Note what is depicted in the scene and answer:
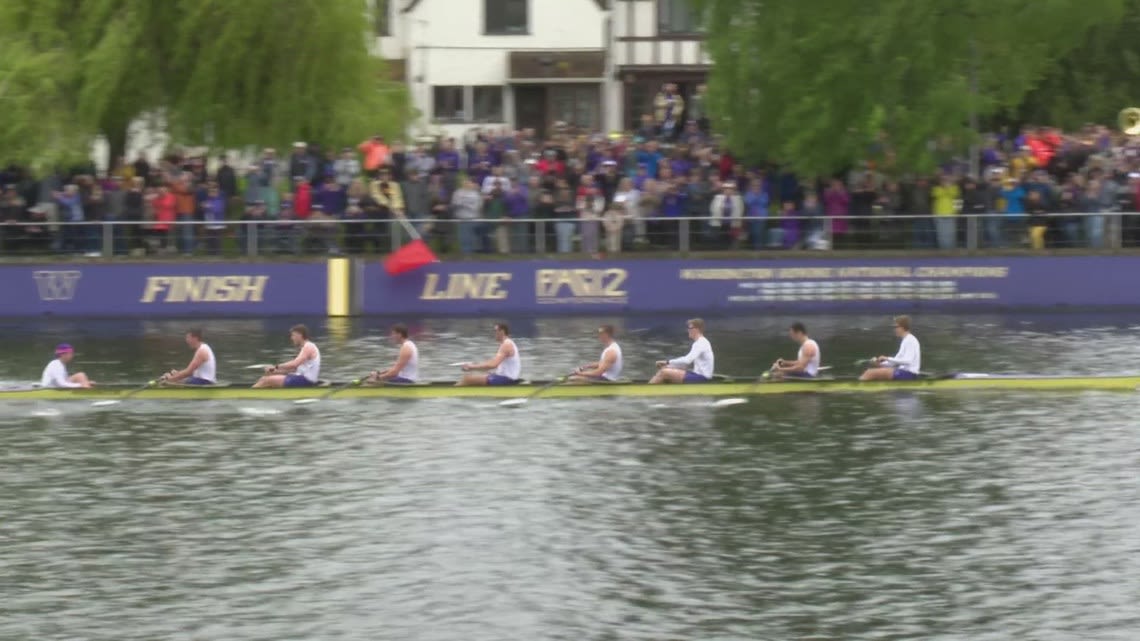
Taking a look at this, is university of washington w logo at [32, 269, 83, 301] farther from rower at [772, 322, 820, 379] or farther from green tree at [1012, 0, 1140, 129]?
green tree at [1012, 0, 1140, 129]

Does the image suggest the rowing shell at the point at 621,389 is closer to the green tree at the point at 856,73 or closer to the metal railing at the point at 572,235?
the metal railing at the point at 572,235

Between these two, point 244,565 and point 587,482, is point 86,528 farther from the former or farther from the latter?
point 587,482

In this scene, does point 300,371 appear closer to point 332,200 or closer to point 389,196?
point 389,196

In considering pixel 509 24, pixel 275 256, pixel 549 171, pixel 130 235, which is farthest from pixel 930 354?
pixel 509 24

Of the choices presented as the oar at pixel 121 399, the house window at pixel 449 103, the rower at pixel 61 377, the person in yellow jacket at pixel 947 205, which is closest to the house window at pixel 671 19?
the house window at pixel 449 103

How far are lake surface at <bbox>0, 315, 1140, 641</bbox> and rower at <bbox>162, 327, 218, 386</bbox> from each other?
0.50 meters

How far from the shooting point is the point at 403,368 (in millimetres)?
32250

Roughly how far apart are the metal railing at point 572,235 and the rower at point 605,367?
31.9 ft

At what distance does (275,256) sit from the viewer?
4238 cm

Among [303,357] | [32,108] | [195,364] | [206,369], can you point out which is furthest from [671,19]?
[195,364]

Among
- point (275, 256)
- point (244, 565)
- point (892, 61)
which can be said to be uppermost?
point (892, 61)

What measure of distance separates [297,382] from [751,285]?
13010 millimetres

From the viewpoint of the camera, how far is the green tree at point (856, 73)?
140 ft

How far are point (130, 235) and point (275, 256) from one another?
121 inches
